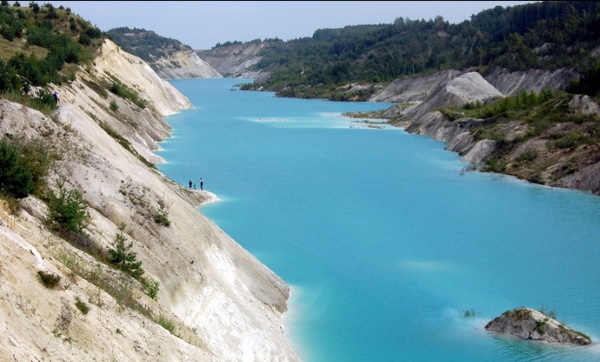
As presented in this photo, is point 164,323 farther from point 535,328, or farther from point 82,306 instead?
point 535,328

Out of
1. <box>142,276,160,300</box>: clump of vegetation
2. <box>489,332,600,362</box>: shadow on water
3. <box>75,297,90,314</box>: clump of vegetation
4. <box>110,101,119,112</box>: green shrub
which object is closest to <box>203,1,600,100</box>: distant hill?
<box>110,101,119,112</box>: green shrub

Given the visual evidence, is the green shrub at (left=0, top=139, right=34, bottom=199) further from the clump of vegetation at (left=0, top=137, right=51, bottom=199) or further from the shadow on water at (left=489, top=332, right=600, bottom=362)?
the shadow on water at (left=489, top=332, right=600, bottom=362)

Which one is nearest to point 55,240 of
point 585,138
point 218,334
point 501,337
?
point 218,334

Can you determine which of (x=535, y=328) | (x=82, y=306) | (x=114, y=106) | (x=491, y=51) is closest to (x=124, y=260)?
(x=82, y=306)

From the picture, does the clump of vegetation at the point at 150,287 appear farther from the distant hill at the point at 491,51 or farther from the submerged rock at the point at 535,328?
the distant hill at the point at 491,51

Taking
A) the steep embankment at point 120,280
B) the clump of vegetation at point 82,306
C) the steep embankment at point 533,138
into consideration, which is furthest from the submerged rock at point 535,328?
the steep embankment at point 533,138

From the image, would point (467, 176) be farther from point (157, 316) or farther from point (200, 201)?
point (157, 316)
